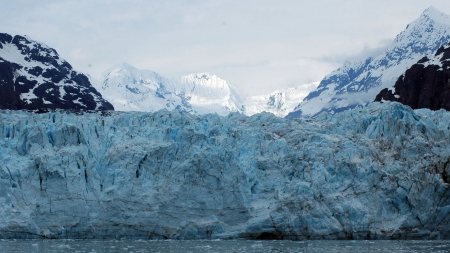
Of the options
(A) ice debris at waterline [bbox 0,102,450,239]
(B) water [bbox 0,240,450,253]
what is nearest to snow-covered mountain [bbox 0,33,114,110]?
(A) ice debris at waterline [bbox 0,102,450,239]

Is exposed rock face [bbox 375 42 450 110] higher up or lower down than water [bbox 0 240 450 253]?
higher up

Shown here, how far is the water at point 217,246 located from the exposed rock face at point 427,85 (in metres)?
39.8

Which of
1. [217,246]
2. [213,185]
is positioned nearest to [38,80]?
[213,185]

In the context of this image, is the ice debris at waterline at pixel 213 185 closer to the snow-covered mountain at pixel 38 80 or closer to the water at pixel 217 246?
the water at pixel 217 246

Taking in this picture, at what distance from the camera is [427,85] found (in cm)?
6944

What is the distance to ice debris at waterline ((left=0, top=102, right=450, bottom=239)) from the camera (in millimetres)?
31031

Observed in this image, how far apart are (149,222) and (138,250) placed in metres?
4.57

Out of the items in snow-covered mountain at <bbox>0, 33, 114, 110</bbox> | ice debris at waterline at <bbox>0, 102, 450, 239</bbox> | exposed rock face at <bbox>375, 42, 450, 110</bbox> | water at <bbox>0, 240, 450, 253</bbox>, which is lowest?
water at <bbox>0, 240, 450, 253</bbox>

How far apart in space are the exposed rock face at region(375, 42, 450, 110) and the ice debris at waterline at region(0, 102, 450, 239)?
33370 mm

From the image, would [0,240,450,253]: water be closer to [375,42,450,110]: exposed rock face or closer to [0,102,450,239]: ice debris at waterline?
[0,102,450,239]: ice debris at waterline

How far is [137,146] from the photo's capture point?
3362 centimetres

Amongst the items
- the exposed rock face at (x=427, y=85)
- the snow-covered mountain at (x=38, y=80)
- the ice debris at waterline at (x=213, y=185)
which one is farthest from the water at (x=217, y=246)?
the snow-covered mountain at (x=38, y=80)

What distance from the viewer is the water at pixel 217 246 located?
26969 mm

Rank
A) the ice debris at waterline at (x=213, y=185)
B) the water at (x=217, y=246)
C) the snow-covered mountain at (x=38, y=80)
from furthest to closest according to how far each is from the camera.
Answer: the snow-covered mountain at (x=38, y=80), the ice debris at waterline at (x=213, y=185), the water at (x=217, y=246)
